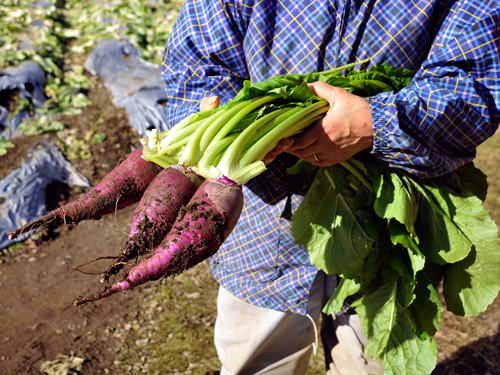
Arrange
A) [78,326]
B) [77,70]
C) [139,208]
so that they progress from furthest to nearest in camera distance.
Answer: [77,70]
[78,326]
[139,208]

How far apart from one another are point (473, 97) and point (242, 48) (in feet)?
3.41

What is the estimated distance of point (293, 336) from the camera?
2361 millimetres

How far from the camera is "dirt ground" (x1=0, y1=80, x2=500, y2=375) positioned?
3121mm

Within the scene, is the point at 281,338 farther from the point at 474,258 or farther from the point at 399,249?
the point at 474,258

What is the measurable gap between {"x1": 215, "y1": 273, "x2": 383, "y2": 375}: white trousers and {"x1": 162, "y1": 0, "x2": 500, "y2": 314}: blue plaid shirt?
116 millimetres

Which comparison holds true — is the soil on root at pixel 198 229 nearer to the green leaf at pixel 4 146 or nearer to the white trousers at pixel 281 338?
the white trousers at pixel 281 338

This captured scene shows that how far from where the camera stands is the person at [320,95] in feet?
5.22

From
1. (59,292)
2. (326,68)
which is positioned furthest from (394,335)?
(59,292)

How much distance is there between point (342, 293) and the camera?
2000 millimetres

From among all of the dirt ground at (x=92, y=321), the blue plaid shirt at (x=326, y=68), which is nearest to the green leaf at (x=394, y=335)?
the blue plaid shirt at (x=326, y=68)

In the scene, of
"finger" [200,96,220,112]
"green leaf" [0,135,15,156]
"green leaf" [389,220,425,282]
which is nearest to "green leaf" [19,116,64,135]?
"green leaf" [0,135,15,156]

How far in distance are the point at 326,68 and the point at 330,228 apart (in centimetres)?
75

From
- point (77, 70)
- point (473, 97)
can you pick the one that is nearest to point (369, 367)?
point (473, 97)

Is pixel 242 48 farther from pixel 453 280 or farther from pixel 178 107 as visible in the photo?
pixel 453 280
